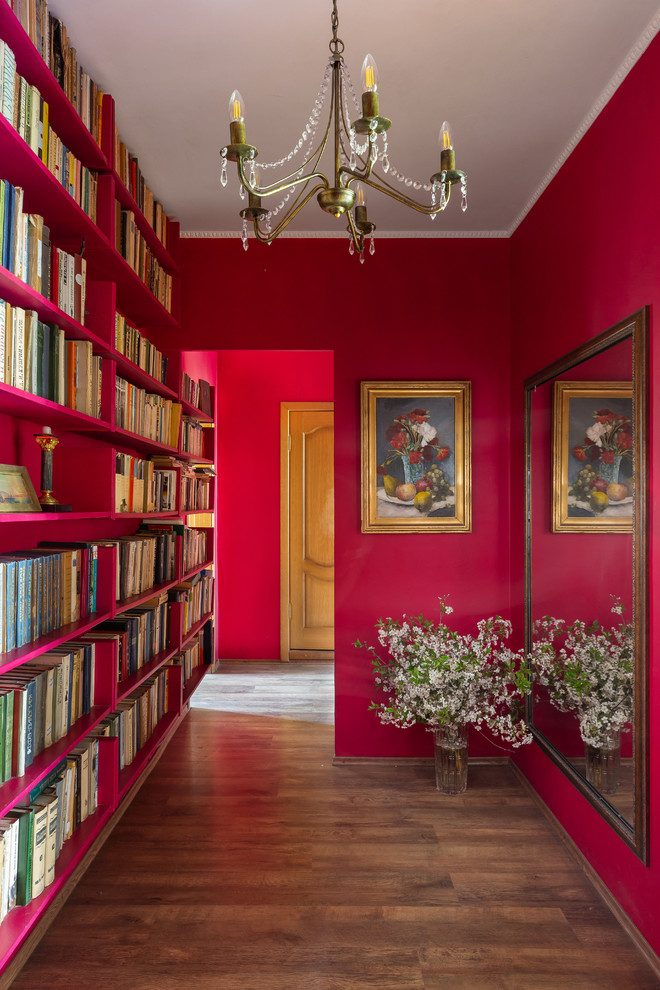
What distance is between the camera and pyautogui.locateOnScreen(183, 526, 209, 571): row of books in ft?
12.4

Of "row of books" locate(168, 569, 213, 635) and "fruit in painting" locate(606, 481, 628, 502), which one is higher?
"fruit in painting" locate(606, 481, 628, 502)

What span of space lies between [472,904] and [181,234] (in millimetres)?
3294

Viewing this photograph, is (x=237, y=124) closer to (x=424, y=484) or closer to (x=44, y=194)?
(x=44, y=194)

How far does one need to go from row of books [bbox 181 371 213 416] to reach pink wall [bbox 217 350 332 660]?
37.2 inches

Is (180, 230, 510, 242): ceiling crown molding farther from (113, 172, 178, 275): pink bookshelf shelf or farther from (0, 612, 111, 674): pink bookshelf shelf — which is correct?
(0, 612, 111, 674): pink bookshelf shelf

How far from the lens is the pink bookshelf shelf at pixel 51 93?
1.67 m

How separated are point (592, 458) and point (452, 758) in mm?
1566

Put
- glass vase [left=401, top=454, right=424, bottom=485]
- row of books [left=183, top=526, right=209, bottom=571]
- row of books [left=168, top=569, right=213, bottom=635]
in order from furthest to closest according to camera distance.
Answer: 1. row of books [left=183, top=526, right=209, bottom=571]
2. row of books [left=168, top=569, right=213, bottom=635]
3. glass vase [left=401, top=454, right=424, bottom=485]

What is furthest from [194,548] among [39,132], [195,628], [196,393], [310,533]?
[39,132]

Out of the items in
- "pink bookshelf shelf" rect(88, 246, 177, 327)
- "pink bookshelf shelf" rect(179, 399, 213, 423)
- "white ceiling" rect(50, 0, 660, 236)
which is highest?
"white ceiling" rect(50, 0, 660, 236)

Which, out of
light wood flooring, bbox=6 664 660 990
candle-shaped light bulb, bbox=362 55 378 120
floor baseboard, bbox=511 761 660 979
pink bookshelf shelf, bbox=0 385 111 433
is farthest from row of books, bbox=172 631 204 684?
candle-shaped light bulb, bbox=362 55 378 120

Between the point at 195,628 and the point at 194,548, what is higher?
the point at 194,548

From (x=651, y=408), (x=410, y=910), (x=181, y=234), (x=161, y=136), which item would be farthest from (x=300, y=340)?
(x=410, y=910)

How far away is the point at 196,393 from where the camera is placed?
4082mm
